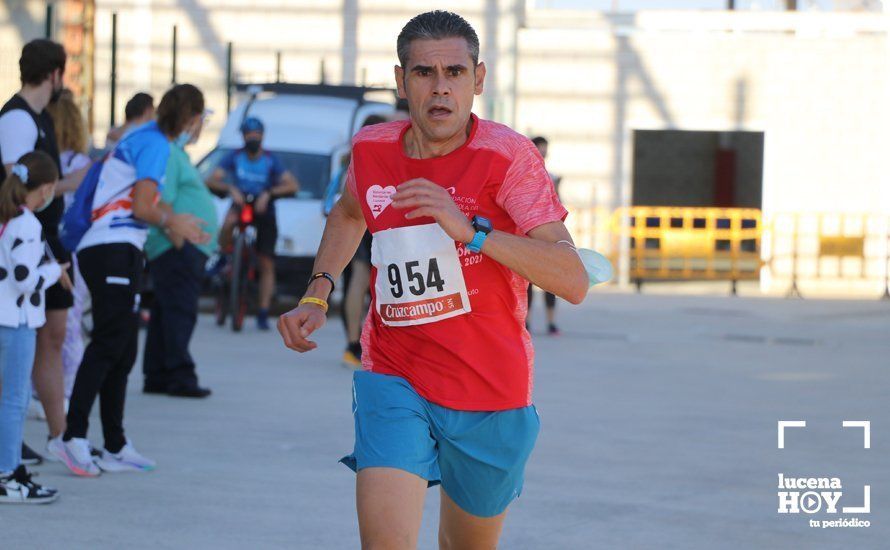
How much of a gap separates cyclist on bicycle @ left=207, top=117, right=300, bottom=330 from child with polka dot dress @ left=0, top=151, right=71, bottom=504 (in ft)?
25.9

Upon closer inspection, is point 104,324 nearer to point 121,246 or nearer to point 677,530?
point 121,246

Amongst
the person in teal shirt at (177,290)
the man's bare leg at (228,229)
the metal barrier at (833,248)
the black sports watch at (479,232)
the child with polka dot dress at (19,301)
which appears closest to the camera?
the black sports watch at (479,232)

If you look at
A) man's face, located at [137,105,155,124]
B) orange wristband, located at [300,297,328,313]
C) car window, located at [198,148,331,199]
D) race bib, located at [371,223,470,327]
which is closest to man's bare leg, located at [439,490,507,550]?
race bib, located at [371,223,470,327]

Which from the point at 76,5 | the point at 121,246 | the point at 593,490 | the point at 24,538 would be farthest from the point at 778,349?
the point at 76,5

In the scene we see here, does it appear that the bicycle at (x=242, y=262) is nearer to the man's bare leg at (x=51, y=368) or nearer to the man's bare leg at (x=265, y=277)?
the man's bare leg at (x=265, y=277)

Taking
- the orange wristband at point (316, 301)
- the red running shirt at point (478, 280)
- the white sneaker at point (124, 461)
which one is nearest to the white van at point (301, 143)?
the white sneaker at point (124, 461)

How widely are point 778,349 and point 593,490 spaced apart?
7744 millimetres

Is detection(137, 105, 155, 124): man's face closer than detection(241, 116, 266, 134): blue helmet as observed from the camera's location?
Yes

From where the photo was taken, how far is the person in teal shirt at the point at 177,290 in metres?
10.1

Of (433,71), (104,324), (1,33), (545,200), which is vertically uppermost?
(1,33)

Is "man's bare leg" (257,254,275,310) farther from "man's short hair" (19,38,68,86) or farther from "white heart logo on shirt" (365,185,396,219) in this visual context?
"white heart logo on shirt" (365,185,396,219)

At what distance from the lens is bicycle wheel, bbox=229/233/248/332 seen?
1499cm

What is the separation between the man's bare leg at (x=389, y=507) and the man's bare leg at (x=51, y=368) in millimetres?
3812

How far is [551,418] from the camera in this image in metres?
10.1
